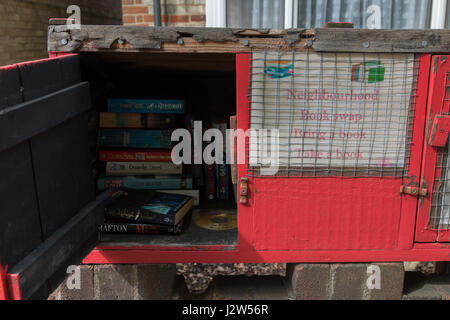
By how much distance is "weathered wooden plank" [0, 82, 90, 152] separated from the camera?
1.39 meters

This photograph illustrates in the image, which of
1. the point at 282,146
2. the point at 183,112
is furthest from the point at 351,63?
the point at 183,112

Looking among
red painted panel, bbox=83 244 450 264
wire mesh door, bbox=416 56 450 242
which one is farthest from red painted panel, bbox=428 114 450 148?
red painted panel, bbox=83 244 450 264

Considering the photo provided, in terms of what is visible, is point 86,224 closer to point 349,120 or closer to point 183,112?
point 183,112

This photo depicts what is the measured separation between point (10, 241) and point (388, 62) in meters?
1.96

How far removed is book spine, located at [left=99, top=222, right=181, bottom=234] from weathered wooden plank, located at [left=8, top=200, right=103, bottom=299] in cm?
12

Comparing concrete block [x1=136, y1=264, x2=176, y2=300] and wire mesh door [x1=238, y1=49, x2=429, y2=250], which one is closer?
wire mesh door [x1=238, y1=49, x2=429, y2=250]

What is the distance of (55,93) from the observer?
5.73 ft

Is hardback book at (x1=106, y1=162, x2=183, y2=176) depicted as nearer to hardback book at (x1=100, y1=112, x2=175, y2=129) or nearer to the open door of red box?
hardback book at (x1=100, y1=112, x2=175, y2=129)

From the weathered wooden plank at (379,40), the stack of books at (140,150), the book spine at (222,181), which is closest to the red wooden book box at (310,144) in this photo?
the weathered wooden plank at (379,40)

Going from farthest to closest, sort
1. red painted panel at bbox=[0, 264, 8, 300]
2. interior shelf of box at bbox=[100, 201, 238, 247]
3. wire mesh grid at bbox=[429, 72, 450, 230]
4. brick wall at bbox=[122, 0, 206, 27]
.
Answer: brick wall at bbox=[122, 0, 206, 27] < interior shelf of box at bbox=[100, 201, 238, 247] < wire mesh grid at bbox=[429, 72, 450, 230] < red painted panel at bbox=[0, 264, 8, 300]

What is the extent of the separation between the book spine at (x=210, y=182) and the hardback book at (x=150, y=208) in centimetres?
42

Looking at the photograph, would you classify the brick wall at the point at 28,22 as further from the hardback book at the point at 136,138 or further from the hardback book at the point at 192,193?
the hardback book at the point at 192,193

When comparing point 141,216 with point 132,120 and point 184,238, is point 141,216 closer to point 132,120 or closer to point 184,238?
point 184,238

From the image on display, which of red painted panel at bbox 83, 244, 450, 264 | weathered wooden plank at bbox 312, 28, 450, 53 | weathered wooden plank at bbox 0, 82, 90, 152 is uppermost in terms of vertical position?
weathered wooden plank at bbox 312, 28, 450, 53
